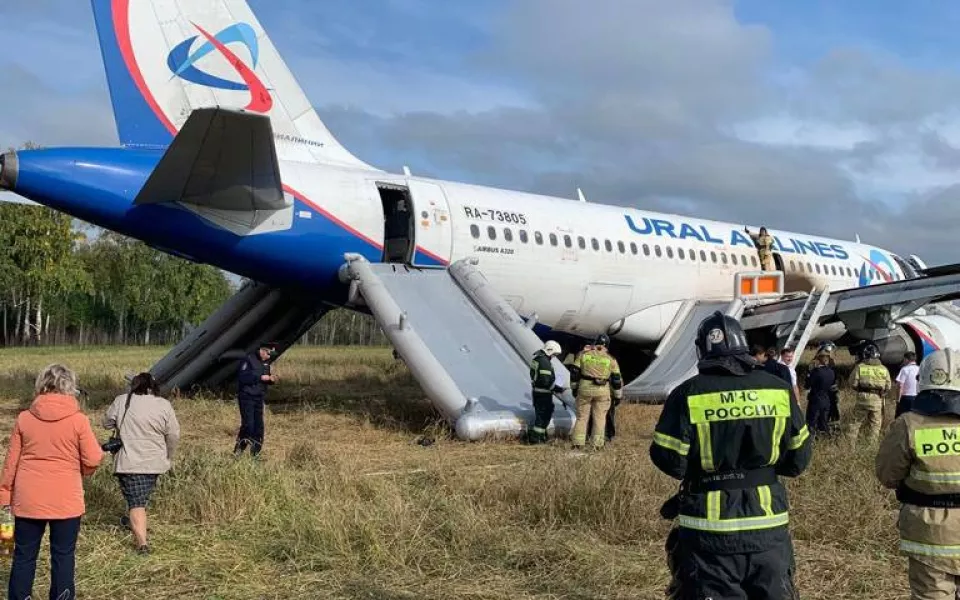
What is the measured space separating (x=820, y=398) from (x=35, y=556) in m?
9.58

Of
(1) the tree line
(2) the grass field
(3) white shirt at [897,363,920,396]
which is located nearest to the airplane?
(3) white shirt at [897,363,920,396]

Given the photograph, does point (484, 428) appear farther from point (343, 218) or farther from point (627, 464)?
point (343, 218)

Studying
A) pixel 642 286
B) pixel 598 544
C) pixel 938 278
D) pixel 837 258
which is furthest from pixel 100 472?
Result: pixel 837 258

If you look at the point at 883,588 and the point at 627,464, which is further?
the point at 627,464

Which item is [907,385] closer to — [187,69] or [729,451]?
[729,451]

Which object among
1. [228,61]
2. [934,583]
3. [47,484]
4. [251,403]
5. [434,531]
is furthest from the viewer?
[228,61]

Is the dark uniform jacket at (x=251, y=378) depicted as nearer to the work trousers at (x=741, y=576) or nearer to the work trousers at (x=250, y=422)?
the work trousers at (x=250, y=422)

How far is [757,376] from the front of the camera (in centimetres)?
342

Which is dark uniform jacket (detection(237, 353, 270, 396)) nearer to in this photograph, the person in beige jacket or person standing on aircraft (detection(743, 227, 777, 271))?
the person in beige jacket

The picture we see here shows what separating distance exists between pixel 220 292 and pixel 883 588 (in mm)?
69340

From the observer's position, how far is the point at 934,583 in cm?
356

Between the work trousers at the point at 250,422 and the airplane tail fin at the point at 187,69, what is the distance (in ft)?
15.2

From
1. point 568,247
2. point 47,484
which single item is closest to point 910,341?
point 568,247

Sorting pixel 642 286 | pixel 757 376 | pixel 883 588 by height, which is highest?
pixel 642 286
